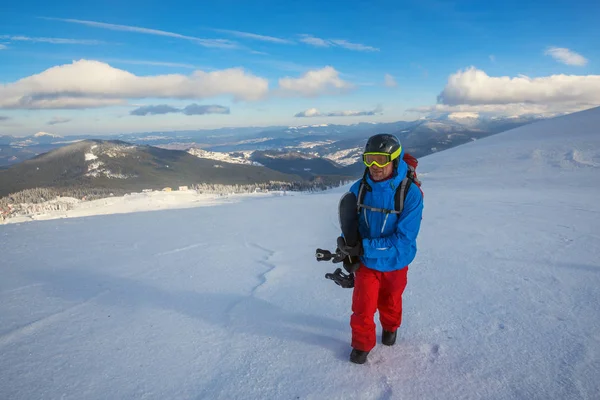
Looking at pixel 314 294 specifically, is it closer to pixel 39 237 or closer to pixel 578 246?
pixel 578 246

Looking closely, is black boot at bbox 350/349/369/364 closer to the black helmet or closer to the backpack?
the backpack

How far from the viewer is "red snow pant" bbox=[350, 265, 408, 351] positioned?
129 inches

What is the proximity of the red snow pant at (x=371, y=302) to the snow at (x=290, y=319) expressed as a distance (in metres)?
0.28

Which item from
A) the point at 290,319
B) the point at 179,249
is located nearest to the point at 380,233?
the point at 290,319

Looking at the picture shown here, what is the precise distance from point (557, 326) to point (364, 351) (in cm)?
233

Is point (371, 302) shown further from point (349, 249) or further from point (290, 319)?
point (290, 319)

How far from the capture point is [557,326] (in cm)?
356

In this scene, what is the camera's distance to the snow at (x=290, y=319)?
9.68 ft

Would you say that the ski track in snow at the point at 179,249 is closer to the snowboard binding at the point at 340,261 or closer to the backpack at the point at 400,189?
the snowboard binding at the point at 340,261

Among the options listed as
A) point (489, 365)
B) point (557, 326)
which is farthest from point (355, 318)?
point (557, 326)

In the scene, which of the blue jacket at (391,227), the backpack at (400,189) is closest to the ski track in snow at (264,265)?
the blue jacket at (391,227)

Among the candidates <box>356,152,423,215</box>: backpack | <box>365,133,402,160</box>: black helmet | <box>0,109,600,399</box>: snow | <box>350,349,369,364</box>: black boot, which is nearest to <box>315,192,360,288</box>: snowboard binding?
<box>356,152,423,215</box>: backpack

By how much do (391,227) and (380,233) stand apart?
Result: 14cm

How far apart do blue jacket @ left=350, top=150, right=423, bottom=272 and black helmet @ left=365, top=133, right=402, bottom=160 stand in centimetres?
16
